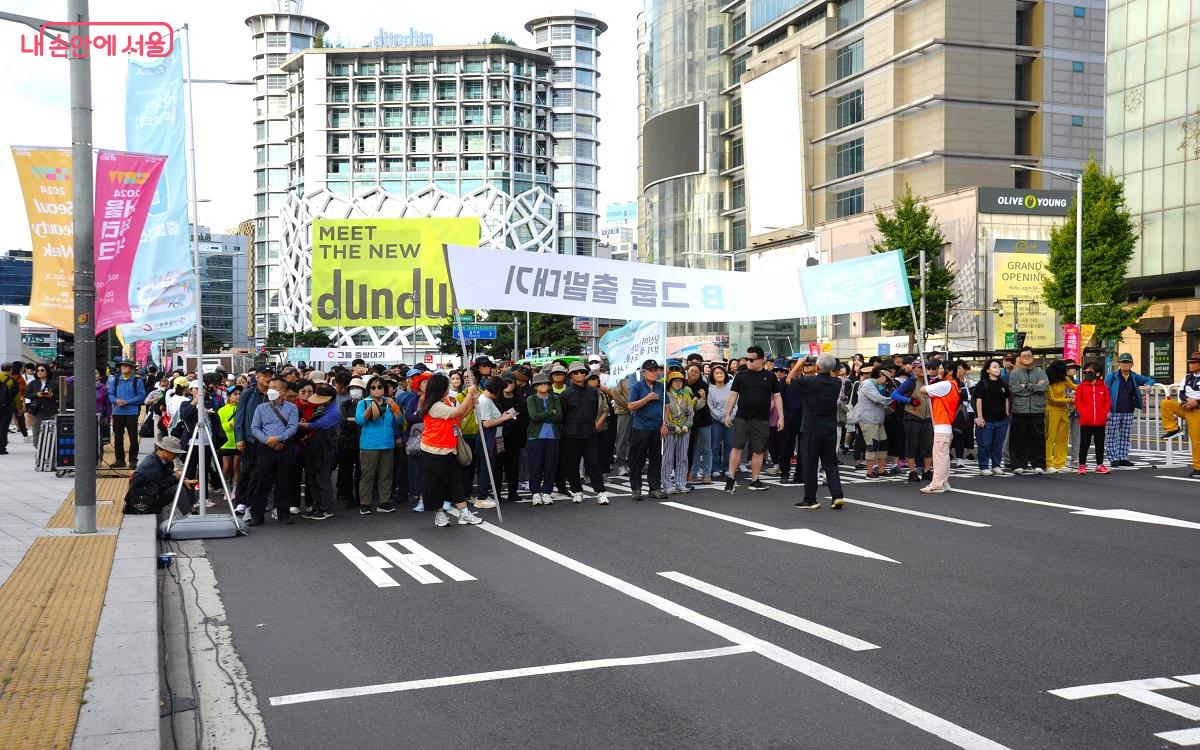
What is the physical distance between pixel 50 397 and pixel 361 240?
21.7 metres

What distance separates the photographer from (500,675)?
583 centimetres

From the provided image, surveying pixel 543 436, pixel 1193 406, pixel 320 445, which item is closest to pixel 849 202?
pixel 1193 406

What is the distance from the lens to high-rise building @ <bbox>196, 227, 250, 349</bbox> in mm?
180375

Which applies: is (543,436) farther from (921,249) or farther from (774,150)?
(774,150)

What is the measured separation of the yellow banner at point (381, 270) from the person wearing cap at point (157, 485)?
2965 centimetres

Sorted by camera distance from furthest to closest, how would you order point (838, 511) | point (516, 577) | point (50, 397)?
point (50, 397)
point (838, 511)
point (516, 577)

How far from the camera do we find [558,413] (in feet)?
45.7

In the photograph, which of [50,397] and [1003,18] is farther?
[1003,18]

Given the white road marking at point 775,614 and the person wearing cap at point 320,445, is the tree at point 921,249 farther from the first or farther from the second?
the white road marking at point 775,614

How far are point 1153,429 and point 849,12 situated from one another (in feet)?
156

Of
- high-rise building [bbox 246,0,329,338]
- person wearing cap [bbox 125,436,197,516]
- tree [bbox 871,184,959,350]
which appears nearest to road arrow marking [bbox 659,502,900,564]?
person wearing cap [bbox 125,436,197,516]

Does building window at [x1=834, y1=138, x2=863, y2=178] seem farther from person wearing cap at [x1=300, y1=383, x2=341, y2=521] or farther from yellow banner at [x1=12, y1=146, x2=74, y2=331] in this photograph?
person wearing cap at [x1=300, y1=383, x2=341, y2=521]

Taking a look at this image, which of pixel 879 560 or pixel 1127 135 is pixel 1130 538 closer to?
pixel 879 560

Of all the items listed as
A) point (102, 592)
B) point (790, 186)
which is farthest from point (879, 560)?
point (790, 186)
